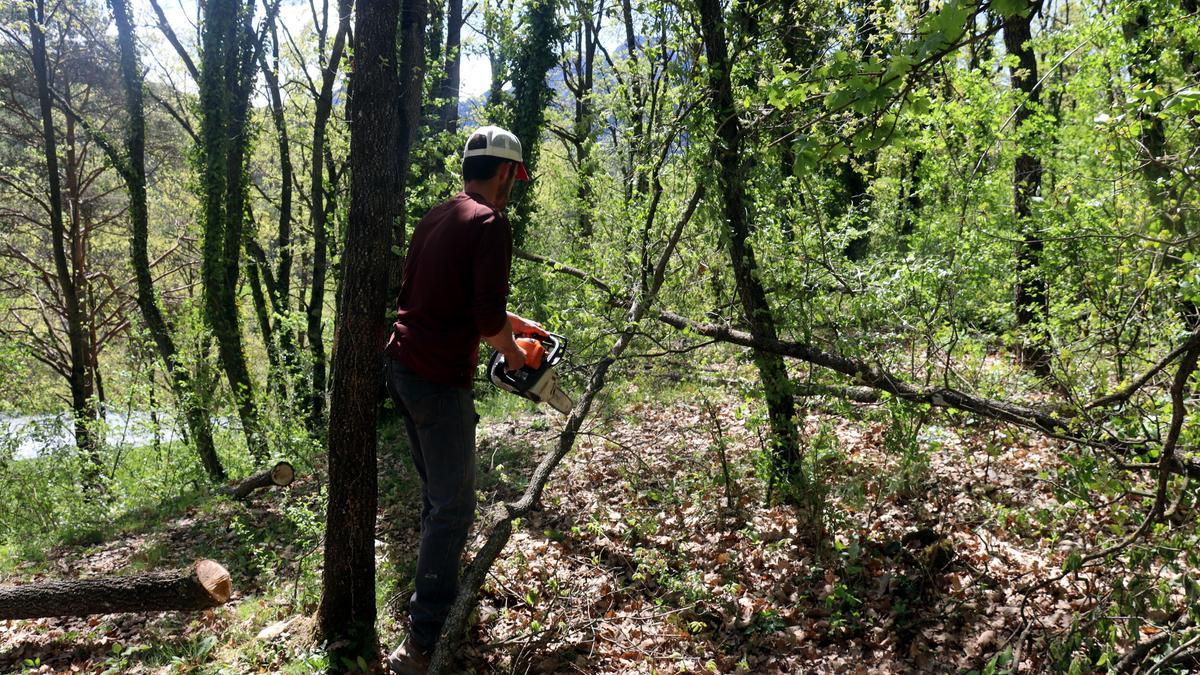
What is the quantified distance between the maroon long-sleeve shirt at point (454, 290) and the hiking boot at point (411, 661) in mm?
1434

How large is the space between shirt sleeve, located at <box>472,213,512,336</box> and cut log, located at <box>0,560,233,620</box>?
111 inches

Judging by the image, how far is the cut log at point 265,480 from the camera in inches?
313

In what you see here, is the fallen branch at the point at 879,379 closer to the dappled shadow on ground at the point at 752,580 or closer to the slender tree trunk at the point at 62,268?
the dappled shadow on ground at the point at 752,580

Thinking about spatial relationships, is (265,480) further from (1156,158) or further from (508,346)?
(1156,158)

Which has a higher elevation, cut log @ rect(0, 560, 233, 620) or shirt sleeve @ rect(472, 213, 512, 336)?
shirt sleeve @ rect(472, 213, 512, 336)

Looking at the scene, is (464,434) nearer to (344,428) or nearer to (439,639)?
(344,428)

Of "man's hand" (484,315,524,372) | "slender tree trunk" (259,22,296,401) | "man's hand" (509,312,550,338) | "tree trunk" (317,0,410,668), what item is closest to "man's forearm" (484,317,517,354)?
"man's hand" (484,315,524,372)

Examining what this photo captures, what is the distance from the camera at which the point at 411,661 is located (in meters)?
3.53

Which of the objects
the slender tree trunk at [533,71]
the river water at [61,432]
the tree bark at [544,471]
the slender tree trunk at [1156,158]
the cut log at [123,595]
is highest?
the slender tree trunk at [533,71]

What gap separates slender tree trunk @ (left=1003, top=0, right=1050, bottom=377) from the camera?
4.59 meters

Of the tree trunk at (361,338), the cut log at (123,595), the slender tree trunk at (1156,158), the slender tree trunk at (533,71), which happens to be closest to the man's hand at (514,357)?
the tree trunk at (361,338)

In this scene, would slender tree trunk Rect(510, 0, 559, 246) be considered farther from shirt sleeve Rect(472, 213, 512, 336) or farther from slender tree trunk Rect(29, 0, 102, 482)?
slender tree trunk Rect(29, 0, 102, 482)

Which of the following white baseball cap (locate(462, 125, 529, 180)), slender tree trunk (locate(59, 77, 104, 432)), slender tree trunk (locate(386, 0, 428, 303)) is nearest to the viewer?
white baseball cap (locate(462, 125, 529, 180))

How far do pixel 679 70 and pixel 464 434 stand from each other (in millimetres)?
2996
